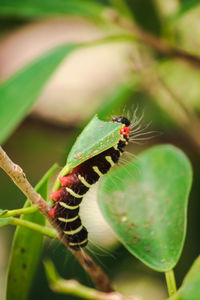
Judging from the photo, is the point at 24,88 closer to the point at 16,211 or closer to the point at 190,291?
the point at 16,211

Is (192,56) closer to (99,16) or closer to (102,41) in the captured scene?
(102,41)

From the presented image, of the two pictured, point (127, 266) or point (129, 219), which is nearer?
point (129, 219)

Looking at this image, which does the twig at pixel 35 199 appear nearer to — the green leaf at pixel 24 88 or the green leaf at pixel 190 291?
the green leaf at pixel 190 291

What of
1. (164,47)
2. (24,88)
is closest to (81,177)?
(24,88)

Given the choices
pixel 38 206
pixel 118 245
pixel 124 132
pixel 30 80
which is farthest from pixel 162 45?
pixel 38 206

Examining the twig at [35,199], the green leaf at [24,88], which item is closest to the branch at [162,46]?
the green leaf at [24,88]

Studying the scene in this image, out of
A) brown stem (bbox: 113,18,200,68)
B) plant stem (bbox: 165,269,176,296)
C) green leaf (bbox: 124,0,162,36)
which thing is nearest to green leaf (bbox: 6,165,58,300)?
plant stem (bbox: 165,269,176,296)

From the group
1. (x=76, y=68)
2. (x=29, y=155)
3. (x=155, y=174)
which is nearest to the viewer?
(x=155, y=174)
